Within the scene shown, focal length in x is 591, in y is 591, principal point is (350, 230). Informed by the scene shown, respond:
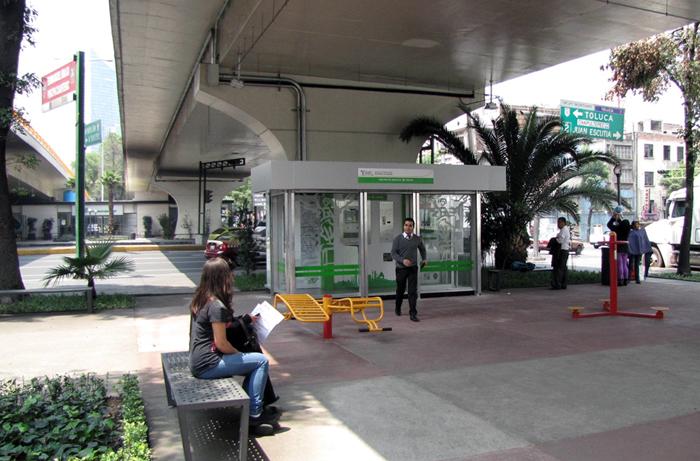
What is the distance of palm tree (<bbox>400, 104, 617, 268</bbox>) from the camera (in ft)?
50.6

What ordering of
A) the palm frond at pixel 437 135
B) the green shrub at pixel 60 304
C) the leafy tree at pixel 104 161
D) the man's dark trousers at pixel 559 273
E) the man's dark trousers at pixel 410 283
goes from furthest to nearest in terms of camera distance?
the leafy tree at pixel 104 161 → the palm frond at pixel 437 135 → the man's dark trousers at pixel 559 273 → the green shrub at pixel 60 304 → the man's dark trousers at pixel 410 283

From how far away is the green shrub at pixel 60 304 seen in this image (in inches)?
429

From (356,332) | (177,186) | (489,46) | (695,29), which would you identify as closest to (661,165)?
(177,186)

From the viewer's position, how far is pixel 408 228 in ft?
33.6

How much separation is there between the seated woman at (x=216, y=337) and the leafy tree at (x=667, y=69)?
15088 millimetres

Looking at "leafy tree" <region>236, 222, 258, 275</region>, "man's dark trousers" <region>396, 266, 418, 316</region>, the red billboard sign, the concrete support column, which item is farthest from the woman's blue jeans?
the concrete support column

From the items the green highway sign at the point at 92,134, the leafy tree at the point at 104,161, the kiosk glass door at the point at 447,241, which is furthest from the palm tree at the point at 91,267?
the leafy tree at the point at 104,161

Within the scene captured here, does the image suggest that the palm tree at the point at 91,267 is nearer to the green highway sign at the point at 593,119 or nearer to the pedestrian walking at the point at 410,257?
the pedestrian walking at the point at 410,257

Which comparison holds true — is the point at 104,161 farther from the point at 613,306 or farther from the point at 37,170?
the point at 613,306

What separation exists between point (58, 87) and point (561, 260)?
12.2 metres

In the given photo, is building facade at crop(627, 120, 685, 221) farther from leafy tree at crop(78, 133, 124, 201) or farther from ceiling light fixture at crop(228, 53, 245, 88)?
leafy tree at crop(78, 133, 124, 201)

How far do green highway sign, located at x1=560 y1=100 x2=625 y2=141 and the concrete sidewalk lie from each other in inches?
298

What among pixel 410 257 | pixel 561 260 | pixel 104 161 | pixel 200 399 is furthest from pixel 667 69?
pixel 104 161

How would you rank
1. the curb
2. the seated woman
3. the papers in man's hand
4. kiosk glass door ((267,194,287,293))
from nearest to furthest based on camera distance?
the seated woman → the papers in man's hand → kiosk glass door ((267,194,287,293)) → the curb
